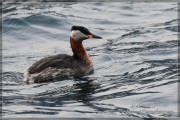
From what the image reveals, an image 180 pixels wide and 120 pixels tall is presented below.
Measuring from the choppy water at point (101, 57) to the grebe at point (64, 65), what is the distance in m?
0.27

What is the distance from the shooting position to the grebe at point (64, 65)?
13812 mm

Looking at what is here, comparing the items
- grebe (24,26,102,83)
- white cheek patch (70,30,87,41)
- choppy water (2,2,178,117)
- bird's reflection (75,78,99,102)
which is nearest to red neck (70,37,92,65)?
grebe (24,26,102,83)

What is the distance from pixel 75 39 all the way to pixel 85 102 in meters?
3.18

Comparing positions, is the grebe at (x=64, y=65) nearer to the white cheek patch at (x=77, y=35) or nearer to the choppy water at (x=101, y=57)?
the white cheek patch at (x=77, y=35)

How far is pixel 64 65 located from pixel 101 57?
7.28ft

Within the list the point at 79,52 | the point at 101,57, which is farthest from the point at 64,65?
the point at 101,57

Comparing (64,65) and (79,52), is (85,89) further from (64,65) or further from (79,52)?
(79,52)

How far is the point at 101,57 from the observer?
53.8ft

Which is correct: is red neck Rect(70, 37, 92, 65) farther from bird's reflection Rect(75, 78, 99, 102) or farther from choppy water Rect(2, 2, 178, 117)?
bird's reflection Rect(75, 78, 99, 102)

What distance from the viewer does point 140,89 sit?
42.9ft

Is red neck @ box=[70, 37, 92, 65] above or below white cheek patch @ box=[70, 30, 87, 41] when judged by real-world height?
below

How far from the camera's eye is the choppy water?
11.8 metres

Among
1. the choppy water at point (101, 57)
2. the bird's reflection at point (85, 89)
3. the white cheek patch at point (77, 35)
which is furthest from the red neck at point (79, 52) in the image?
the bird's reflection at point (85, 89)

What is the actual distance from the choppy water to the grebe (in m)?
0.27
